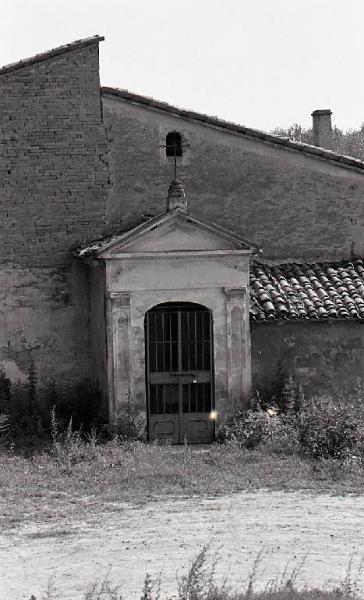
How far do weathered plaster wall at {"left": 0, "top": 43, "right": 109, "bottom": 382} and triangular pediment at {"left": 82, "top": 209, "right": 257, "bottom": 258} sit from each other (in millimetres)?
1597

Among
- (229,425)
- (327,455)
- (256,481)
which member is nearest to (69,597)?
(256,481)

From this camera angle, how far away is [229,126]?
60.9ft

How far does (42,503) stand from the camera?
12.5m

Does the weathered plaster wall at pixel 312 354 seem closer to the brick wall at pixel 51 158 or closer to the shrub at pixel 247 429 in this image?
the shrub at pixel 247 429

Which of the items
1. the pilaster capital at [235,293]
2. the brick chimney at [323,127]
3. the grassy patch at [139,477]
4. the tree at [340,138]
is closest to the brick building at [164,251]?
the pilaster capital at [235,293]

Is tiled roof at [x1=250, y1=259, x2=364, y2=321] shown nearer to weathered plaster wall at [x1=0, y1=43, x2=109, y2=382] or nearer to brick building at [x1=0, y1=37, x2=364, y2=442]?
brick building at [x1=0, y1=37, x2=364, y2=442]

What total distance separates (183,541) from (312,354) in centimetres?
785

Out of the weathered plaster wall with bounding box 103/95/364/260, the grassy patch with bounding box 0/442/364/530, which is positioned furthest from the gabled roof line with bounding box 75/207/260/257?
the grassy patch with bounding box 0/442/364/530

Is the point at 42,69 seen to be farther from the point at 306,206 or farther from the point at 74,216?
the point at 306,206

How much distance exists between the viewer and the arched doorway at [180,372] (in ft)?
55.4

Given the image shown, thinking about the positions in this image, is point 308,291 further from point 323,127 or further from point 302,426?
point 323,127

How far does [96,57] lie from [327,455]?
864 cm

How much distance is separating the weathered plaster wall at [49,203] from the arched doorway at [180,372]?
1964mm

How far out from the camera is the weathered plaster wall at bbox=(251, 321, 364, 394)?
17.7 metres
